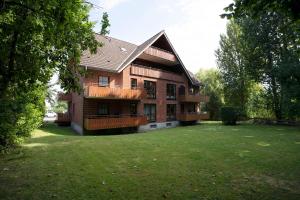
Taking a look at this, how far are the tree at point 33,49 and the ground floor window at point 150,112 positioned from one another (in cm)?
1863

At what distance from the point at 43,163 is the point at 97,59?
1627cm

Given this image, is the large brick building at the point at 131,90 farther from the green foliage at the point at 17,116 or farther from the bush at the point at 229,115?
the green foliage at the point at 17,116

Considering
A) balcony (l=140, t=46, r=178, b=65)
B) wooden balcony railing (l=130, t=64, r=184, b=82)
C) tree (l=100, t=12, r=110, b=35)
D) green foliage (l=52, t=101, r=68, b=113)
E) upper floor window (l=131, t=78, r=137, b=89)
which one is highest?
balcony (l=140, t=46, r=178, b=65)

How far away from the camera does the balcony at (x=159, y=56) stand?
90.9ft

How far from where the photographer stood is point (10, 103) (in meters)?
8.72

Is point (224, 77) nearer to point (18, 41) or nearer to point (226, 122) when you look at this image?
point (226, 122)

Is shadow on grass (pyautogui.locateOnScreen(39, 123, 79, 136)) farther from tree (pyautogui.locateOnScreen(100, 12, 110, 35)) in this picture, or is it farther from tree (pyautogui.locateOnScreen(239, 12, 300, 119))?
tree (pyautogui.locateOnScreen(239, 12, 300, 119))

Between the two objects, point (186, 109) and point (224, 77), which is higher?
point (224, 77)

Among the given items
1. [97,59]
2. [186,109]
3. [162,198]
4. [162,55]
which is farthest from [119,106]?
[162,198]

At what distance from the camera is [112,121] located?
2233cm

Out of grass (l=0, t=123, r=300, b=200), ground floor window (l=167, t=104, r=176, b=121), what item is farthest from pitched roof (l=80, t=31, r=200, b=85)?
grass (l=0, t=123, r=300, b=200)

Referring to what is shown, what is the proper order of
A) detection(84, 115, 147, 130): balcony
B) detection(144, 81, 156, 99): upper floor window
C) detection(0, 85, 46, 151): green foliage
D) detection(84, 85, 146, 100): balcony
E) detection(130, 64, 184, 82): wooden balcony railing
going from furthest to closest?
detection(144, 81, 156, 99): upper floor window < detection(130, 64, 184, 82): wooden balcony railing < detection(84, 115, 147, 130): balcony < detection(84, 85, 146, 100): balcony < detection(0, 85, 46, 151): green foliage

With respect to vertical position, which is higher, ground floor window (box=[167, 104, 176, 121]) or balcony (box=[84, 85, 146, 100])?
balcony (box=[84, 85, 146, 100])

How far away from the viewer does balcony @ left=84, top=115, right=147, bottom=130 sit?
2075 cm
